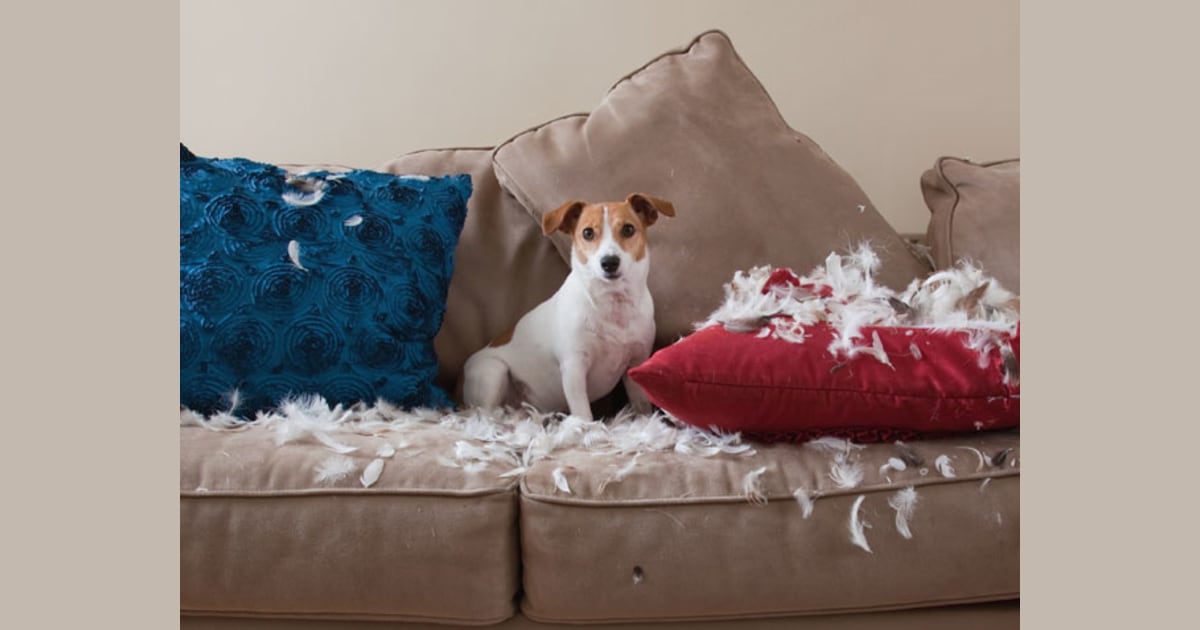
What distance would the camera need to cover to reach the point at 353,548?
0.96m

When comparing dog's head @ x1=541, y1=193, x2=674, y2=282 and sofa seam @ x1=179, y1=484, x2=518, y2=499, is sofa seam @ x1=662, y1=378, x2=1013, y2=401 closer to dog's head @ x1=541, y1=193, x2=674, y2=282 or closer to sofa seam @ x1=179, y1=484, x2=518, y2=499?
sofa seam @ x1=179, y1=484, x2=518, y2=499

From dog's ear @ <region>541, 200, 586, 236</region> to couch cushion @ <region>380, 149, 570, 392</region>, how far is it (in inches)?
7.2

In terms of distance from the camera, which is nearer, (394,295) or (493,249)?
(394,295)

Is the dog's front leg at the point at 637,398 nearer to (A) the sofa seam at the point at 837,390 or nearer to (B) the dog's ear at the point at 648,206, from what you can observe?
(B) the dog's ear at the point at 648,206

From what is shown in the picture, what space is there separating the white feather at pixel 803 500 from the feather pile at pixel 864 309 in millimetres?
180

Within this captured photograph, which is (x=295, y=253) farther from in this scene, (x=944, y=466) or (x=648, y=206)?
(x=944, y=466)

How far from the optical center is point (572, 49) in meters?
2.00

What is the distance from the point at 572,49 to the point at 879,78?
757 mm

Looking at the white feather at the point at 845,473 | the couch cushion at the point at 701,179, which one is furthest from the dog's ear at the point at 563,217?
the white feather at the point at 845,473

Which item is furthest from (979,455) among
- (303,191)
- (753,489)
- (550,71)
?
(550,71)

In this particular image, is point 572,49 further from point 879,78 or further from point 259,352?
point 259,352

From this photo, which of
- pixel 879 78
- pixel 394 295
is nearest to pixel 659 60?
pixel 879 78

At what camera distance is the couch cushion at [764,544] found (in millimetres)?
947

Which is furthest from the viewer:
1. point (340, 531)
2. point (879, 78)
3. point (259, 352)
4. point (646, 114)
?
point (879, 78)
